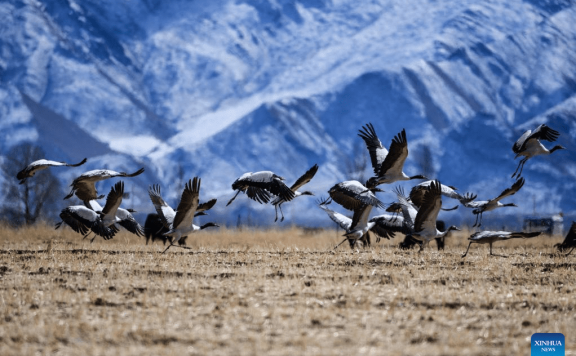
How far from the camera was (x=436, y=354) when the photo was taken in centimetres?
599

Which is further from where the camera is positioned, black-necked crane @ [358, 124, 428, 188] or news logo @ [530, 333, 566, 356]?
black-necked crane @ [358, 124, 428, 188]

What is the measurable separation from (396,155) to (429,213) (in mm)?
1055

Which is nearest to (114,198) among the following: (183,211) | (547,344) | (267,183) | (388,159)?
(183,211)

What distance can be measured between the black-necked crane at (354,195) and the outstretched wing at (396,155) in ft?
1.77

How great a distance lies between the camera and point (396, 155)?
1277 cm

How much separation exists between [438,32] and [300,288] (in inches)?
3981

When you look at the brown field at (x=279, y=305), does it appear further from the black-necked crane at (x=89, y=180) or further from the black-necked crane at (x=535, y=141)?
the black-necked crane at (x=535, y=141)

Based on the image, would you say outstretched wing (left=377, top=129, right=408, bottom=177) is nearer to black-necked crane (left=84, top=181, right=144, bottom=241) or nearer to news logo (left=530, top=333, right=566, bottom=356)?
black-necked crane (left=84, top=181, right=144, bottom=241)

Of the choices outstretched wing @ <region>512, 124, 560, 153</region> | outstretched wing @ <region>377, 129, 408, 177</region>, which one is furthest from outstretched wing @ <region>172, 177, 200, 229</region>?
outstretched wing @ <region>512, 124, 560, 153</region>

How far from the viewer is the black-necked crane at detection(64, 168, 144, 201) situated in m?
13.0

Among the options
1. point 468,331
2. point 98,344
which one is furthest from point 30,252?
point 468,331

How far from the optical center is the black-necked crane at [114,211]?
516 inches

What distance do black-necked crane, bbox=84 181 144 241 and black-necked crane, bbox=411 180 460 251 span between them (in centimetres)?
474

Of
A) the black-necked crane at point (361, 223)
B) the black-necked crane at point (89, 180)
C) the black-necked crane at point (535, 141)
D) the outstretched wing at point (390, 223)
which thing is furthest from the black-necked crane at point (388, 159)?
the black-necked crane at point (89, 180)
